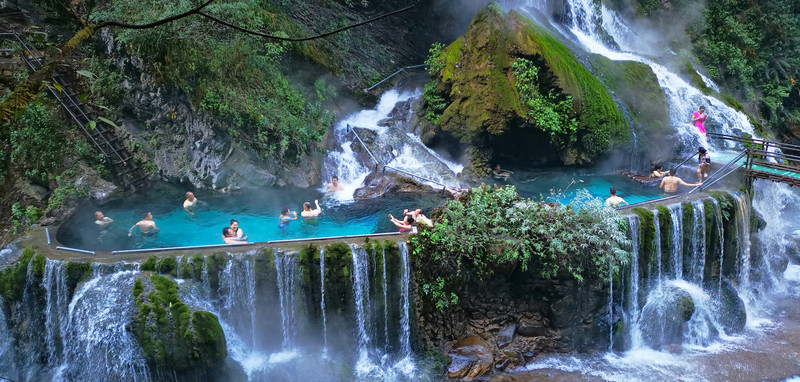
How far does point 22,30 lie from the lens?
12.8m

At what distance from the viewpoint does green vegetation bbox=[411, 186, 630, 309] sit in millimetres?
9172

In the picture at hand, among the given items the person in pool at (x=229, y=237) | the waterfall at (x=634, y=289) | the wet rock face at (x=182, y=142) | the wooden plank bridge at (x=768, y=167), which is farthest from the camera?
the wet rock face at (x=182, y=142)

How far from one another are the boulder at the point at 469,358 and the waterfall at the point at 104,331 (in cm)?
507

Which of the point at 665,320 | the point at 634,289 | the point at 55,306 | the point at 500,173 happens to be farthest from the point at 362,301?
the point at 500,173

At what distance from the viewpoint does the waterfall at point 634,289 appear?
10258 mm

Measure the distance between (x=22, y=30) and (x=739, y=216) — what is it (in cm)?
1759

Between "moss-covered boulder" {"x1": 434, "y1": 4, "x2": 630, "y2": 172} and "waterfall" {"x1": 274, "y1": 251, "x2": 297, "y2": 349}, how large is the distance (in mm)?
6809

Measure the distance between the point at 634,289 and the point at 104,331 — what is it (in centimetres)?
962

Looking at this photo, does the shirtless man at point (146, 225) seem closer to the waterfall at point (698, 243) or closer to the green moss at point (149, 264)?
the green moss at point (149, 264)

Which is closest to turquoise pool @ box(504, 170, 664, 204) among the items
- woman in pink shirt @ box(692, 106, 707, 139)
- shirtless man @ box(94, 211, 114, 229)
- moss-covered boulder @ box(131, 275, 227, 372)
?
woman in pink shirt @ box(692, 106, 707, 139)

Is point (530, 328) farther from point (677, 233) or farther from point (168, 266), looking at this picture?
point (168, 266)

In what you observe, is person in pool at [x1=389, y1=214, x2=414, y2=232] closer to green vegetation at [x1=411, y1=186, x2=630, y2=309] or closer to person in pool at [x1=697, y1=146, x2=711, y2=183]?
green vegetation at [x1=411, y1=186, x2=630, y2=309]

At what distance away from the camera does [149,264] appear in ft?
28.0

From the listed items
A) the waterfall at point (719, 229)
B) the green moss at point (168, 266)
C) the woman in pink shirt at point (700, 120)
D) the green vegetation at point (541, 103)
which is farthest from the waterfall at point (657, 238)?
the green moss at point (168, 266)
